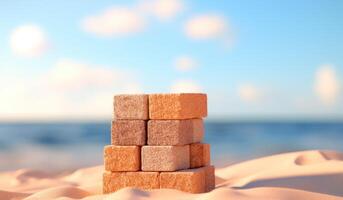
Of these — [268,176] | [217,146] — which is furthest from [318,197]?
[217,146]

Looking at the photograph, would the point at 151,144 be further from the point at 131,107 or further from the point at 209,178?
the point at 209,178

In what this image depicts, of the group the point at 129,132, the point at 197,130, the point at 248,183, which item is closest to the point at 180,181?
the point at 129,132

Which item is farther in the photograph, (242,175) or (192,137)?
(242,175)

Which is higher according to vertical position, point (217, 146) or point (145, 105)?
point (145, 105)

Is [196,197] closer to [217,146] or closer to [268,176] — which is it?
[268,176]

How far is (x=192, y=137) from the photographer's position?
10539 millimetres

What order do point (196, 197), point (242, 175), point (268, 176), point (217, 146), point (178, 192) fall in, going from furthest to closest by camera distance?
point (217, 146), point (242, 175), point (268, 176), point (178, 192), point (196, 197)

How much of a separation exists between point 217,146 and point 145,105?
41.7 metres

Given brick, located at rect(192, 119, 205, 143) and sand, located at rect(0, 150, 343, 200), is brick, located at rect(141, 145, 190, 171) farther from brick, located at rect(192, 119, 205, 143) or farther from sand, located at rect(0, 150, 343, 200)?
brick, located at rect(192, 119, 205, 143)

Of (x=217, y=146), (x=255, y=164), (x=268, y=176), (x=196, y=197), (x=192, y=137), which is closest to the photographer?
(x=196, y=197)

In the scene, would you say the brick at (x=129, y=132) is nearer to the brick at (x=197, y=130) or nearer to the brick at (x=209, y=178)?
the brick at (x=197, y=130)

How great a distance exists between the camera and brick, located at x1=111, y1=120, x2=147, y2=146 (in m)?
9.97

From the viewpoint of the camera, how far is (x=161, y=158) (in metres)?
9.87

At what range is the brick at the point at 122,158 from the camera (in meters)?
9.96
